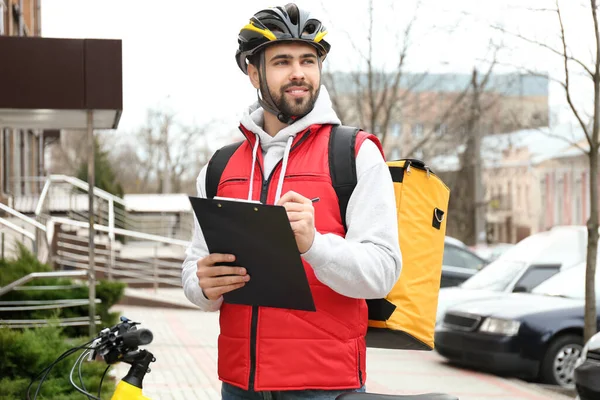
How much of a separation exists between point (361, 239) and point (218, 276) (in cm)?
41

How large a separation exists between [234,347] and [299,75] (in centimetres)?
83

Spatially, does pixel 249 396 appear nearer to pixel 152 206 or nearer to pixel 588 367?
pixel 588 367

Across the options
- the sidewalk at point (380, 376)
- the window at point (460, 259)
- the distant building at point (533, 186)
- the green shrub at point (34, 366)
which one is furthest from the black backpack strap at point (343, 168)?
the distant building at point (533, 186)

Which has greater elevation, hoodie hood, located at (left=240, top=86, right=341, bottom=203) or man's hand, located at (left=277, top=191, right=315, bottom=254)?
hoodie hood, located at (left=240, top=86, right=341, bottom=203)

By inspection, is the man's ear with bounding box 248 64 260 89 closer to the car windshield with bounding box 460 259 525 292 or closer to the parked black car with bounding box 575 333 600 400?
the parked black car with bounding box 575 333 600 400

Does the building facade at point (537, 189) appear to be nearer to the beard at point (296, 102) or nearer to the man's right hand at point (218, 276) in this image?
the beard at point (296, 102)

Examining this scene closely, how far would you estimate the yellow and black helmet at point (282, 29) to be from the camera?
112 inches

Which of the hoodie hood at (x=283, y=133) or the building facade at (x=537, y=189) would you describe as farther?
the building facade at (x=537, y=189)

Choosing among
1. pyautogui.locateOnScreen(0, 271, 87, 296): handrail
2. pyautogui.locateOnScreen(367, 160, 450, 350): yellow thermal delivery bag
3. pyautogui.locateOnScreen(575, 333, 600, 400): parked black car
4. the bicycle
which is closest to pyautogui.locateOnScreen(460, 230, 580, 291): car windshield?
pyautogui.locateOnScreen(0, 271, 87, 296): handrail

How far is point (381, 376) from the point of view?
10508 mm

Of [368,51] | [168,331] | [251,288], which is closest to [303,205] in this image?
[251,288]

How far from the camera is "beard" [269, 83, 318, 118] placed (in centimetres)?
283

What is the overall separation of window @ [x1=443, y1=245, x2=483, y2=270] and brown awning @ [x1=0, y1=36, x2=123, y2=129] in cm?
924

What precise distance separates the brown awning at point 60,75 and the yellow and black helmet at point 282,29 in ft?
23.6
